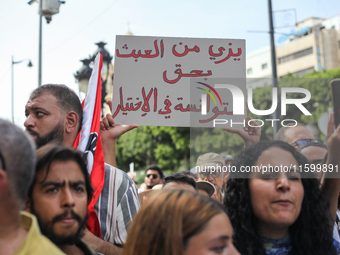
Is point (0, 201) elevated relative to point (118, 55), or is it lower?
lower

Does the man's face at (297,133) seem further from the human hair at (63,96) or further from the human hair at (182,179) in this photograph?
the human hair at (63,96)

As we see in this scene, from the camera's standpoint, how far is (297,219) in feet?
7.44

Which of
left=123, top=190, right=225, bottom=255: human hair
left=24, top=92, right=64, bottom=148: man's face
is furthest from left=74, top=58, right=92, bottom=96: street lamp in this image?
left=123, top=190, right=225, bottom=255: human hair

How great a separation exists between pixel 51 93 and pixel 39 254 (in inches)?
59.6

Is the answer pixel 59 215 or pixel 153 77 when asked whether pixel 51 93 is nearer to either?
pixel 153 77

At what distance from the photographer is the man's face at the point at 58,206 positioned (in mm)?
1813

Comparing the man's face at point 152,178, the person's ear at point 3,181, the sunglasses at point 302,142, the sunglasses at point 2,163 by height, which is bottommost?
the man's face at point 152,178

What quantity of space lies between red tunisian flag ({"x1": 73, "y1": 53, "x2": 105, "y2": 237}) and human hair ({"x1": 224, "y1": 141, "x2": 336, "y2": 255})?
0.78 metres

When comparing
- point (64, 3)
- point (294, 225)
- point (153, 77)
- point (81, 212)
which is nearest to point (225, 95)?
point (153, 77)

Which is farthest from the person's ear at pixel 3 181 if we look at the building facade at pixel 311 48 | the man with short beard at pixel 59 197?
the building facade at pixel 311 48

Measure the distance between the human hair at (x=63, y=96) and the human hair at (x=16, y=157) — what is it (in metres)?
1.30

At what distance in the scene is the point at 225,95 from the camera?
313cm

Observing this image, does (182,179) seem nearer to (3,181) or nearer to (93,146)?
(93,146)

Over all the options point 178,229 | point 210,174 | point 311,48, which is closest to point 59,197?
point 178,229
